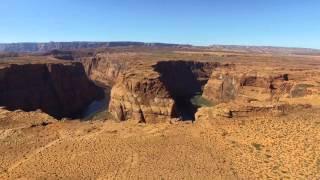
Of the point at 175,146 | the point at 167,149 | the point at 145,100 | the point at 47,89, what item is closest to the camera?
the point at 167,149

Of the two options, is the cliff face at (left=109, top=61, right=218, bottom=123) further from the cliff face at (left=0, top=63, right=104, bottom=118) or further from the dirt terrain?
the dirt terrain

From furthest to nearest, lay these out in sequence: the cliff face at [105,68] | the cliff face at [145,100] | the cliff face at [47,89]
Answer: the cliff face at [105,68], the cliff face at [47,89], the cliff face at [145,100]

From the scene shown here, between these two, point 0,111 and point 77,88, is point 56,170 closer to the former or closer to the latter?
point 0,111

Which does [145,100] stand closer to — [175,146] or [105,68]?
[175,146]

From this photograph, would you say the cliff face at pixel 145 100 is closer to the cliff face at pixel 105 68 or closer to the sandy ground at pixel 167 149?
the sandy ground at pixel 167 149

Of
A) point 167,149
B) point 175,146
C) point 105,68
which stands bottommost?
point 105,68

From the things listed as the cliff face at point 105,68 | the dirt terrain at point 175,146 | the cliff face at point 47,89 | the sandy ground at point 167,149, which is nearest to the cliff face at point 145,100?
the cliff face at point 47,89

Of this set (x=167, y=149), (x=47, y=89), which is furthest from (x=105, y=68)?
(x=167, y=149)
